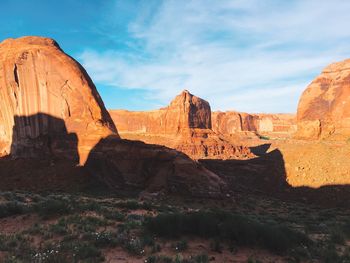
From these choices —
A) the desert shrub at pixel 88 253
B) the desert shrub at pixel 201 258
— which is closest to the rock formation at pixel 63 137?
the desert shrub at pixel 201 258

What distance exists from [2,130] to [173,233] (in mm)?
33468

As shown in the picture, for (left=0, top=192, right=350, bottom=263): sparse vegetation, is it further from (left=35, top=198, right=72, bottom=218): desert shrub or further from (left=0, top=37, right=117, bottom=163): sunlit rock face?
(left=0, top=37, right=117, bottom=163): sunlit rock face

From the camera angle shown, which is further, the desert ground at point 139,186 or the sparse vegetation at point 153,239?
the desert ground at point 139,186

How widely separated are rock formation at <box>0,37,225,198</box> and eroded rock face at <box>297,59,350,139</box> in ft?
74.3

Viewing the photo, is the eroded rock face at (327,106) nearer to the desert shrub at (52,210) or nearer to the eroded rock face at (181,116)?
the desert shrub at (52,210)

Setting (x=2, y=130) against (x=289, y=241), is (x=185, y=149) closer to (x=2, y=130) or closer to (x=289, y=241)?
(x=2, y=130)

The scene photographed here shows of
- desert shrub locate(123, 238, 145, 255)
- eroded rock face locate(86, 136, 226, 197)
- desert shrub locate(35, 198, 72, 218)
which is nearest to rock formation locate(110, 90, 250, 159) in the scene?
eroded rock face locate(86, 136, 226, 197)

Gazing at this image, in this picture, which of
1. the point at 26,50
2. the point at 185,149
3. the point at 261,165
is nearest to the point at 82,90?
the point at 26,50

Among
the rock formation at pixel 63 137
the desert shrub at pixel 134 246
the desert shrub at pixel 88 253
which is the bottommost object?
the desert shrub at pixel 134 246

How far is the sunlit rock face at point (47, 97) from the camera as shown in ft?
108

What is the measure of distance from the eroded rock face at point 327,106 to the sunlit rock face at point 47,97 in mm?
28877

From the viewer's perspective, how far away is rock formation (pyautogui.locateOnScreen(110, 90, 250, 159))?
84.4m

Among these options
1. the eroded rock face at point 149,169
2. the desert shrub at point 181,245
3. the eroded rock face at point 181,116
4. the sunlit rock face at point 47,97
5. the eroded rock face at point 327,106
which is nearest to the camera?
the desert shrub at point 181,245

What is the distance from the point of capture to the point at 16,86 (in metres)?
35.6
